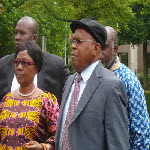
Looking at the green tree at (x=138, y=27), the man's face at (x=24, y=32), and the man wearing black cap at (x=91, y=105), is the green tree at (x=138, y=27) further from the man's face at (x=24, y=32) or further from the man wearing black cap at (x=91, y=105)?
the man wearing black cap at (x=91, y=105)

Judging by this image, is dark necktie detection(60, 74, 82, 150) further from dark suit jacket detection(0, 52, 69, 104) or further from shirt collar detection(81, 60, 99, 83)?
dark suit jacket detection(0, 52, 69, 104)

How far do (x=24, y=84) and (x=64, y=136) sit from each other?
2.04ft

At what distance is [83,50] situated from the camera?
279 centimetres

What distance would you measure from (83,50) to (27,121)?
77 centimetres

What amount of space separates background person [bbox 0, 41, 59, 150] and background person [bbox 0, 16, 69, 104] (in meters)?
0.82

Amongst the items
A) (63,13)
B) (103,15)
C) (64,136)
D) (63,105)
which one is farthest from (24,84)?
(103,15)

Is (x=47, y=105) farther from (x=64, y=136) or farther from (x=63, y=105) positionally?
(x=64, y=136)

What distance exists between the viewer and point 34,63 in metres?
3.12

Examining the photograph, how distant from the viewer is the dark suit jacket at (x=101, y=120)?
8.36ft

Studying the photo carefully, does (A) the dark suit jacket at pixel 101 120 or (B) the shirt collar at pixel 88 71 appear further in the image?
(B) the shirt collar at pixel 88 71

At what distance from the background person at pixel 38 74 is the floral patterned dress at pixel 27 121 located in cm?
88

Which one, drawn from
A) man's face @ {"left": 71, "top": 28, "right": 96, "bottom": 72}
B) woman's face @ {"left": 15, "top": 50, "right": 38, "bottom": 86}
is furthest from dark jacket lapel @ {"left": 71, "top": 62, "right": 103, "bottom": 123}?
woman's face @ {"left": 15, "top": 50, "right": 38, "bottom": 86}

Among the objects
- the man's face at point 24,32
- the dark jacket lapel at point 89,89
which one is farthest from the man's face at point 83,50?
the man's face at point 24,32

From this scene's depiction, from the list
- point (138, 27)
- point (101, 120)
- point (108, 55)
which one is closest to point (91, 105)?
point (101, 120)
